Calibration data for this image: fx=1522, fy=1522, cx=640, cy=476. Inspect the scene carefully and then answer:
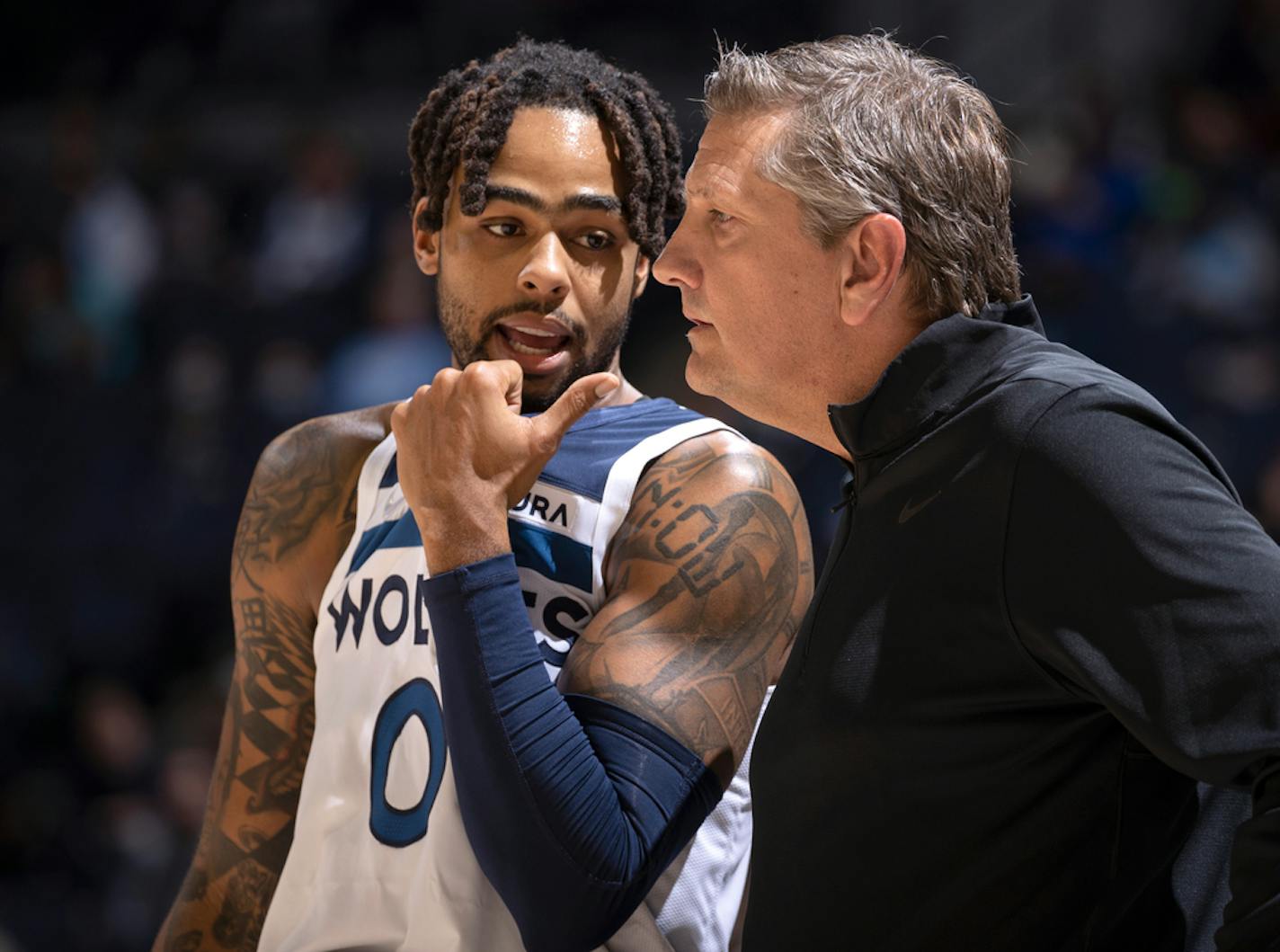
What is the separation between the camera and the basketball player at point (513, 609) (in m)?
1.85

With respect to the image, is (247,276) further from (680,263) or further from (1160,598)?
(1160,598)

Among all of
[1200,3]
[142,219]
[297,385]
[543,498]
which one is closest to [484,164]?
[543,498]

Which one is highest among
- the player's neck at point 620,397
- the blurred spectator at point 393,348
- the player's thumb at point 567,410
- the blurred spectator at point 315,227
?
the player's thumb at point 567,410

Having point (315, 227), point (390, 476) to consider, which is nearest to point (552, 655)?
point (390, 476)

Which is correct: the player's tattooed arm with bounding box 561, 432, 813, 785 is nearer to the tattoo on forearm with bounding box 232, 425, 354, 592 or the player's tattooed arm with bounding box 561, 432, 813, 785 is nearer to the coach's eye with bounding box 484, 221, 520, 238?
Answer: the coach's eye with bounding box 484, 221, 520, 238

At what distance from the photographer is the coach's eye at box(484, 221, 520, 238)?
2291 millimetres

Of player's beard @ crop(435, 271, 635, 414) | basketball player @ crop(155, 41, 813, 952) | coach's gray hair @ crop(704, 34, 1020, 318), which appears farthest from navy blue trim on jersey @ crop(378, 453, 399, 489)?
coach's gray hair @ crop(704, 34, 1020, 318)

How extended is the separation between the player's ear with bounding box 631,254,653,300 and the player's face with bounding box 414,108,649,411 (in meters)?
0.05

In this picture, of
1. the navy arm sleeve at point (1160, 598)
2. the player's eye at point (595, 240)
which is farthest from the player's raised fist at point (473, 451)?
the navy arm sleeve at point (1160, 598)

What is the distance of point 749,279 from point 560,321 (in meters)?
0.55

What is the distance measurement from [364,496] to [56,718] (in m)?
3.85

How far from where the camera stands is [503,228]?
7.53ft

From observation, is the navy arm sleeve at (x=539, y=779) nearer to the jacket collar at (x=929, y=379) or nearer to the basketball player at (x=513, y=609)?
the basketball player at (x=513, y=609)

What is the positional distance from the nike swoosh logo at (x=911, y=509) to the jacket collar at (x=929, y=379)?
0.28 feet
